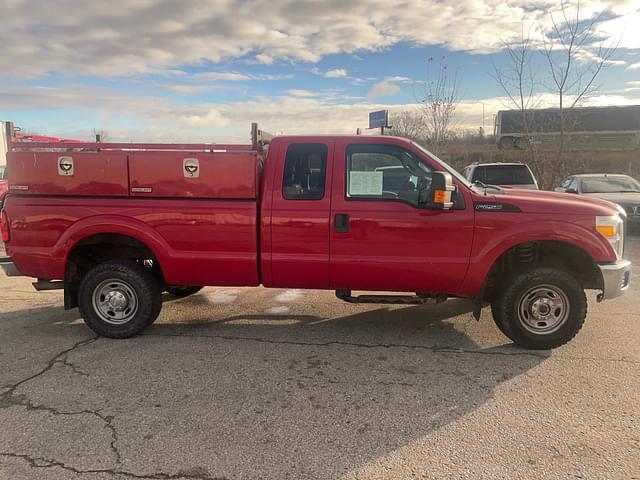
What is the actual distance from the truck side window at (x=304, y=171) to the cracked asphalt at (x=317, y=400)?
1492 mm

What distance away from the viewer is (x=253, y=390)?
359 cm

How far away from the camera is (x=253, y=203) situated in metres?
4.48

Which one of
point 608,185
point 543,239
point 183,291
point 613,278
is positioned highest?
point 608,185

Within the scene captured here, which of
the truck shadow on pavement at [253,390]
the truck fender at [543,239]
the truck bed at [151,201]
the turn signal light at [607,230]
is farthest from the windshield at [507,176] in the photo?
the truck bed at [151,201]

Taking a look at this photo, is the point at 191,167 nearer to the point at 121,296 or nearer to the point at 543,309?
the point at 121,296

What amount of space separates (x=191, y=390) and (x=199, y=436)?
69cm

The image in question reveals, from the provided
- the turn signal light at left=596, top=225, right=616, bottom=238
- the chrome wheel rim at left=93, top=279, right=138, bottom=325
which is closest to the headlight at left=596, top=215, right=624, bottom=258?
the turn signal light at left=596, top=225, right=616, bottom=238

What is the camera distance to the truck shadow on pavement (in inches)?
109

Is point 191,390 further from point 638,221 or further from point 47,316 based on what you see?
point 638,221

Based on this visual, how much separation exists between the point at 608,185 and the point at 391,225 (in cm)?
1036

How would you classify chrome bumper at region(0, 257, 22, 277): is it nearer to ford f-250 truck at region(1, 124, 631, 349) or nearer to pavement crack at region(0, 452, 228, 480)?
ford f-250 truck at region(1, 124, 631, 349)

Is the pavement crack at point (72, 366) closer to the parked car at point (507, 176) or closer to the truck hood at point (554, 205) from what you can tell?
the truck hood at point (554, 205)

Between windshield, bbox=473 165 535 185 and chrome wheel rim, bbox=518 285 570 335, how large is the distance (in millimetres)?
6605

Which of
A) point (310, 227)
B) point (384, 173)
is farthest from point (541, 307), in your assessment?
point (310, 227)
